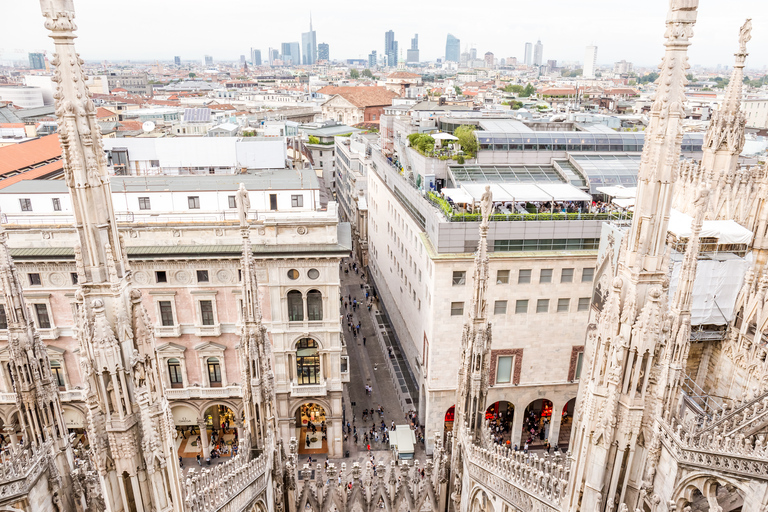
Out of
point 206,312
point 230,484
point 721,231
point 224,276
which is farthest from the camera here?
point 206,312

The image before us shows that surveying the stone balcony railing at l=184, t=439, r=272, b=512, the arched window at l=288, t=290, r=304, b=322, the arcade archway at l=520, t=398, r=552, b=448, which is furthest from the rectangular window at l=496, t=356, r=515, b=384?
the stone balcony railing at l=184, t=439, r=272, b=512

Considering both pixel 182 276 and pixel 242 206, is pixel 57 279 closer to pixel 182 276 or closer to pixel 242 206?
pixel 182 276

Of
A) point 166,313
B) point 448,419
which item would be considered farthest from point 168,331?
point 448,419

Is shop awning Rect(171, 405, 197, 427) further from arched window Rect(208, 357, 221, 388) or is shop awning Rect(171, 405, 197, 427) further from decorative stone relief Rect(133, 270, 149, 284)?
decorative stone relief Rect(133, 270, 149, 284)

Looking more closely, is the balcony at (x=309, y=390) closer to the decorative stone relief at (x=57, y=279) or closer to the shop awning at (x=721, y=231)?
the decorative stone relief at (x=57, y=279)

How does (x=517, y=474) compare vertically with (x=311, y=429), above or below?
above

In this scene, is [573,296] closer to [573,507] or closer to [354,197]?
[573,507]

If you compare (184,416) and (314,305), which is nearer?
(314,305)
